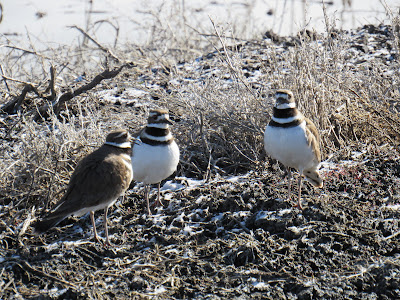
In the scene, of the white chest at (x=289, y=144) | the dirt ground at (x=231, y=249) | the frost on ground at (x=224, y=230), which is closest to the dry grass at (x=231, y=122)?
the frost on ground at (x=224, y=230)

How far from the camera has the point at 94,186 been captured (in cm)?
459

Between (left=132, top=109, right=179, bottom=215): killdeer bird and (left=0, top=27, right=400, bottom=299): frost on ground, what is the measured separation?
17.0 inches

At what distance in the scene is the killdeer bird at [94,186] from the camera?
447 centimetres

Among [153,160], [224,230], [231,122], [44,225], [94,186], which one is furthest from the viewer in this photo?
[231,122]

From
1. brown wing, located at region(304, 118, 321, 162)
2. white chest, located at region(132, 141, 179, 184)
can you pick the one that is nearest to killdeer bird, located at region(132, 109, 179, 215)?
white chest, located at region(132, 141, 179, 184)

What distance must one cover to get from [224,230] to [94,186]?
1157 millimetres

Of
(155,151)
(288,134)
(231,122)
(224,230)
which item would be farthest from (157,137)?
(231,122)

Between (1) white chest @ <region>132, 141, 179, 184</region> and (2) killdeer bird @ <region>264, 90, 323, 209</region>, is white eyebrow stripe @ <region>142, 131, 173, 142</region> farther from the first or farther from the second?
(2) killdeer bird @ <region>264, 90, 323, 209</region>

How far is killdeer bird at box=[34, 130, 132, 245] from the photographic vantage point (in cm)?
447

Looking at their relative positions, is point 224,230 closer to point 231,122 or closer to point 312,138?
point 312,138

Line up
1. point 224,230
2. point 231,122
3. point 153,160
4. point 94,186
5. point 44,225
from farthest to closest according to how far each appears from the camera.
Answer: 1. point 231,122
2. point 153,160
3. point 224,230
4. point 94,186
5. point 44,225

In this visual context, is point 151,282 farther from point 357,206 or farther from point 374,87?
point 374,87

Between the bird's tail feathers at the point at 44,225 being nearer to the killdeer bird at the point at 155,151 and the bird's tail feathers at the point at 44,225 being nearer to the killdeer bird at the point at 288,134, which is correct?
the killdeer bird at the point at 155,151

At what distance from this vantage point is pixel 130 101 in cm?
777
